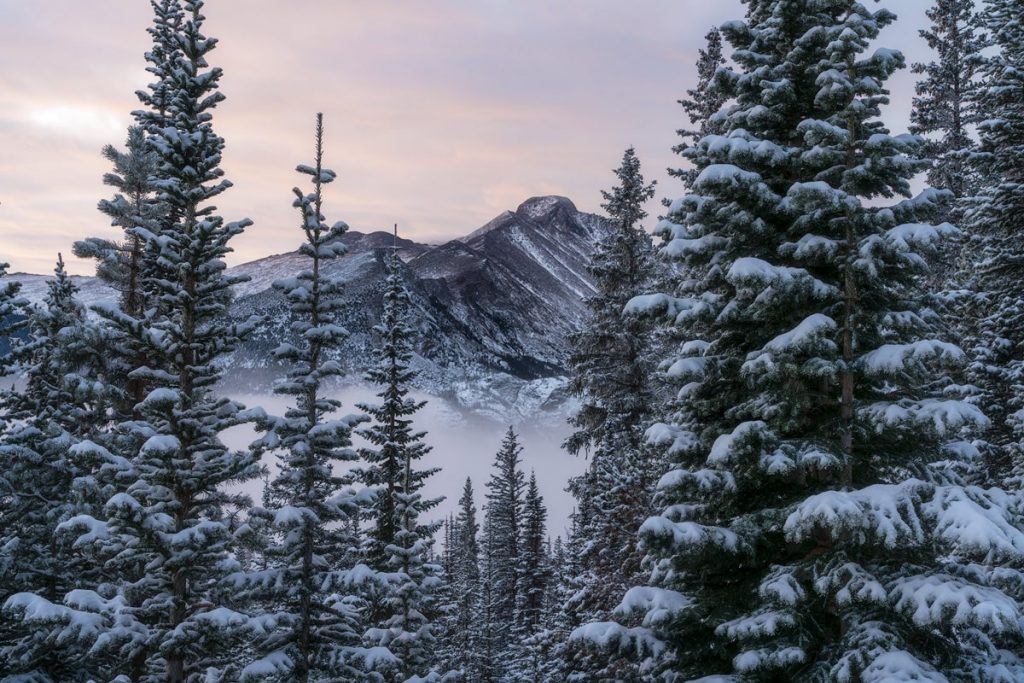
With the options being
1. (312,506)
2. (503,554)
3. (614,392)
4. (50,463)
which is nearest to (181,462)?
(312,506)

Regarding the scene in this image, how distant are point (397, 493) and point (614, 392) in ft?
27.3

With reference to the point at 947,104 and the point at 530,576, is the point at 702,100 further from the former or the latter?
the point at 530,576

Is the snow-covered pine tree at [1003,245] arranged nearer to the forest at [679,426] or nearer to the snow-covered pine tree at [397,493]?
the forest at [679,426]

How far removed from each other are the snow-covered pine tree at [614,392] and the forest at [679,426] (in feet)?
0.35

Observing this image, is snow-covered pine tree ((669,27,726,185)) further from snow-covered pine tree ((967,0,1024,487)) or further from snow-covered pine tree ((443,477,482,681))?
snow-covered pine tree ((443,477,482,681))

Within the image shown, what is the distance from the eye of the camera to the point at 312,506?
1658 cm

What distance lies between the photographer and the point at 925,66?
31172 millimetres

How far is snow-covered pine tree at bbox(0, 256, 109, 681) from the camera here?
59.1 feet

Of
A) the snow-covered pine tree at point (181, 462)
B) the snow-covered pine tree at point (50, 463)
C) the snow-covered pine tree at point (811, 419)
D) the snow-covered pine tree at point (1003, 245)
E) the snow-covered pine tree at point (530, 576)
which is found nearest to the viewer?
the snow-covered pine tree at point (811, 419)

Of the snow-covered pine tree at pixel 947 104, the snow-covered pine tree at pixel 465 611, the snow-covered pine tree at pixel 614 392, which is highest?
the snow-covered pine tree at pixel 947 104

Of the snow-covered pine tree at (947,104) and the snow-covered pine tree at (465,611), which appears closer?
the snow-covered pine tree at (947,104)

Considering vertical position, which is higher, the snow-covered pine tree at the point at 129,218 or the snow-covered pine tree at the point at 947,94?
the snow-covered pine tree at the point at 947,94

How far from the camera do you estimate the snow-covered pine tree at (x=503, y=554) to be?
52300 mm

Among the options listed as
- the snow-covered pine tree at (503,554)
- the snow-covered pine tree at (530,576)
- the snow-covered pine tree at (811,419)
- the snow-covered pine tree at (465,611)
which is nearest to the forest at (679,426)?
the snow-covered pine tree at (811,419)
